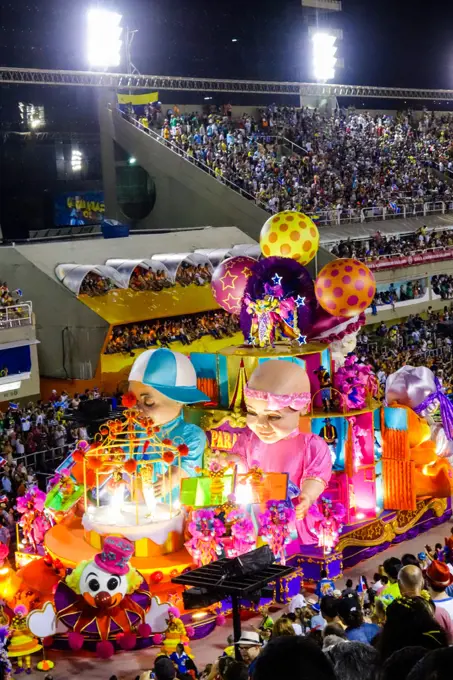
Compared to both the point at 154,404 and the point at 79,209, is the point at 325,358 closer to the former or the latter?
the point at 154,404

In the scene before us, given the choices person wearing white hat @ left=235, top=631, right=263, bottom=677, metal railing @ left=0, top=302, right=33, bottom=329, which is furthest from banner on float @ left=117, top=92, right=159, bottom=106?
person wearing white hat @ left=235, top=631, right=263, bottom=677

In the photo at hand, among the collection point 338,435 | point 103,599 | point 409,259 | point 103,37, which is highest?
point 103,37

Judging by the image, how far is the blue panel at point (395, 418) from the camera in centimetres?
1431

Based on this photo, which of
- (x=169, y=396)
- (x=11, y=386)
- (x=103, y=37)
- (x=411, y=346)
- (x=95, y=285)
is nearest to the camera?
(x=169, y=396)

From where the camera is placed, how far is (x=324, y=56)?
131ft

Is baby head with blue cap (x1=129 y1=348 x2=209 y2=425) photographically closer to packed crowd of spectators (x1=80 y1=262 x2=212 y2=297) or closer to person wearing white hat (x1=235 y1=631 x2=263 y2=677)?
person wearing white hat (x1=235 y1=631 x2=263 y2=677)

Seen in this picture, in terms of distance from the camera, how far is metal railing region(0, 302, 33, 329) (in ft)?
69.6

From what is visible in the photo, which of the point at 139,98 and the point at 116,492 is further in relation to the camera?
the point at 139,98

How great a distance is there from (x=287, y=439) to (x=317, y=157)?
900 inches

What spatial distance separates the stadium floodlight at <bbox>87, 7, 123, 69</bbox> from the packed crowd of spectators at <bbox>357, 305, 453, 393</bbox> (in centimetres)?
1146

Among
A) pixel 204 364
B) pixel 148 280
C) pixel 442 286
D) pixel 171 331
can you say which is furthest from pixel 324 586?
pixel 442 286

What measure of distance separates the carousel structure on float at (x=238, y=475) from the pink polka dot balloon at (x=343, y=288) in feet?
0.07

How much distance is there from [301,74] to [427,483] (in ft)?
90.8

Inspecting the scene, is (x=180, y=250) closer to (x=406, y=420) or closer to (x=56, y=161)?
(x=56, y=161)
